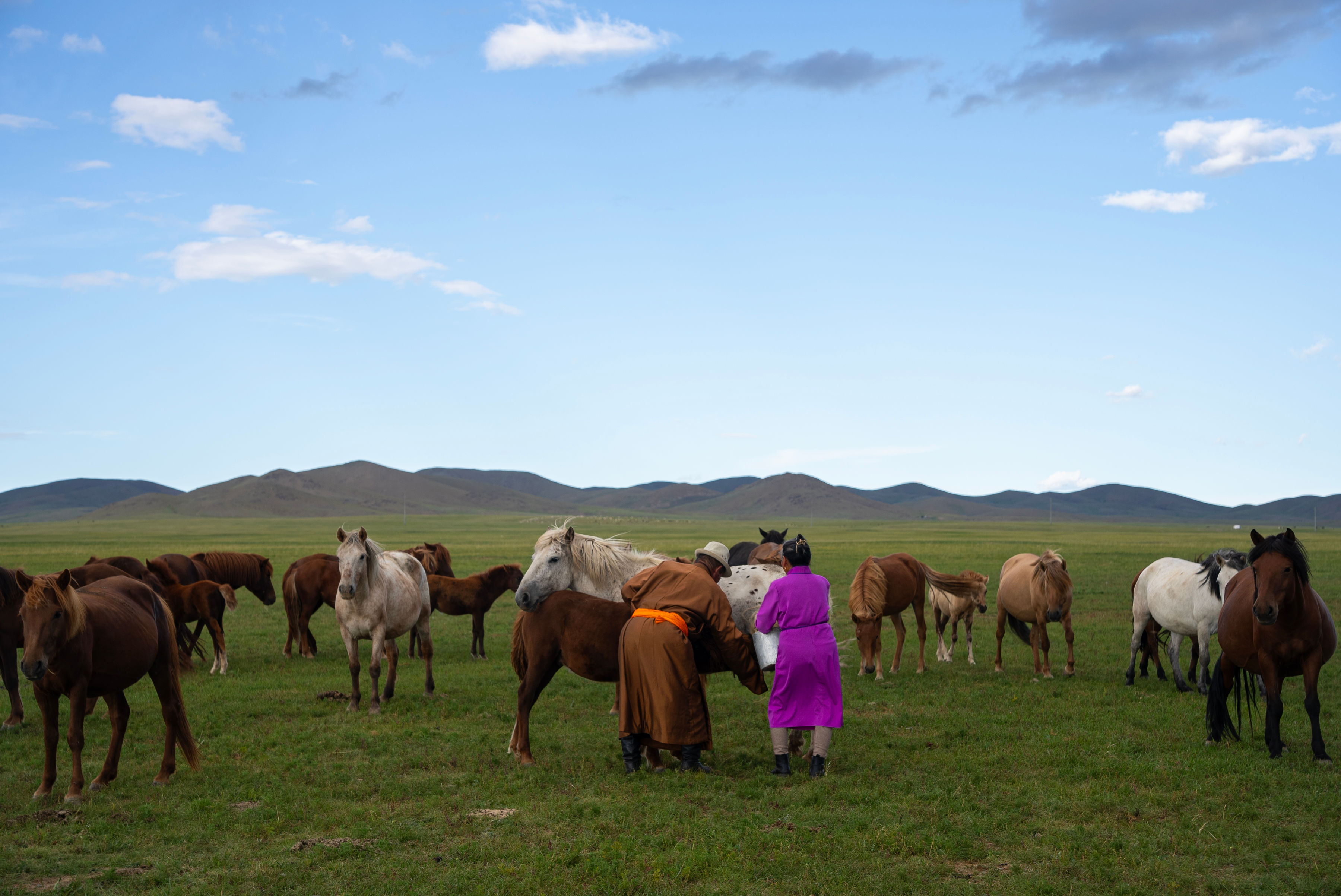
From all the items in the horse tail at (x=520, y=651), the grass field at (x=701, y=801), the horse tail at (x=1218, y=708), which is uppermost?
the horse tail at (x=520, y=651)

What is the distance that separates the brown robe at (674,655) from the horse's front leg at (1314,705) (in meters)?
5.00

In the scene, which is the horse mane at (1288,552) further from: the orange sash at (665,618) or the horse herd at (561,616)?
the orange sash at (665,618)

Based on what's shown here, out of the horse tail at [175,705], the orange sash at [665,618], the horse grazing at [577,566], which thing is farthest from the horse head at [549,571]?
the horse tail at [175,705]

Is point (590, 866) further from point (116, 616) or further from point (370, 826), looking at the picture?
point (116, 616)

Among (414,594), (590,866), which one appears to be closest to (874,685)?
(414,594)

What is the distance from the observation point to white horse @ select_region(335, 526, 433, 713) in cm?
1062

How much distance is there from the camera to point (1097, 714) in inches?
406

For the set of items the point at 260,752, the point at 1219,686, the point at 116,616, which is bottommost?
the point at 260,752

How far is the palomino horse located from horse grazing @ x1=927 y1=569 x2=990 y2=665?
9 cm

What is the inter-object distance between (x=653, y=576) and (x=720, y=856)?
2722mm

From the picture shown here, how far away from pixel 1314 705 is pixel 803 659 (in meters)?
4.78

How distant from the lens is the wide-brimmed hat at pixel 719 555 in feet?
29.3

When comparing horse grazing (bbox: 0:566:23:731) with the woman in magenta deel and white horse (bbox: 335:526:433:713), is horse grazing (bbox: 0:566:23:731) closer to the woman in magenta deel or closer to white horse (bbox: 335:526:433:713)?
white horse (bbox: 335:526:433:713)

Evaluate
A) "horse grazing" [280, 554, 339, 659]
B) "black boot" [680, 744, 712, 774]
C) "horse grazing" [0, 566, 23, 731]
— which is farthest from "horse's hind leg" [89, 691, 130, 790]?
"horse grazing" [280, 554, 339, 659]
